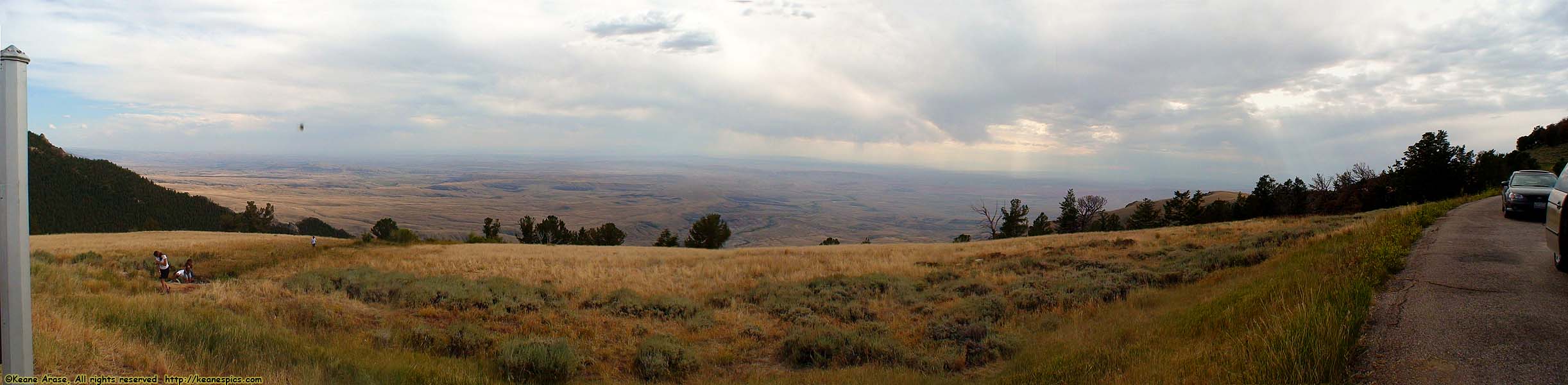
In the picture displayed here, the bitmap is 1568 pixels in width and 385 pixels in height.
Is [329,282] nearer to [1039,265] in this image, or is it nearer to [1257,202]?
[1039,265]

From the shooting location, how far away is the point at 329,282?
49.8 ft

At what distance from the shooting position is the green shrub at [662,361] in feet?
30.0

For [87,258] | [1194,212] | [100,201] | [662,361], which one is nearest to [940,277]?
[662,361]

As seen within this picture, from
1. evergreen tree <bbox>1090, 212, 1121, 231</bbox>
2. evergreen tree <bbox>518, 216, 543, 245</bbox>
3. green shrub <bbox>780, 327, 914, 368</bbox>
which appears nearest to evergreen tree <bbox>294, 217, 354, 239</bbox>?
evergreen tree <bbox>518, 216, 543, 245</bbox>

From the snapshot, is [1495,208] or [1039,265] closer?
[1495,208]

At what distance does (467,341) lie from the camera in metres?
9.92

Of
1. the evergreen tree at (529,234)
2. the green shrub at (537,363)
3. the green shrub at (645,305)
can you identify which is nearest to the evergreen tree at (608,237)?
the evergreen tree at (529,234)

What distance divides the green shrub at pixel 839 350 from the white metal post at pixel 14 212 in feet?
26.0

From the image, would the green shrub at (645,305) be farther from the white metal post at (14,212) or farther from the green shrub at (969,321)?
the white metal post at (14,212)

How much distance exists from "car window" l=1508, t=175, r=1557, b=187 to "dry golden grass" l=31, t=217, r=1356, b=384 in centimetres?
374

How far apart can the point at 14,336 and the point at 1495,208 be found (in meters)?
28.5

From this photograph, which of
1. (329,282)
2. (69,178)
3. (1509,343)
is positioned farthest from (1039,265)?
(69,178)

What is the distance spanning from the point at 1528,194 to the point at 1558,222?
433 inches

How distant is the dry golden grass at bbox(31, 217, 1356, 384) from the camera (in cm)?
716
